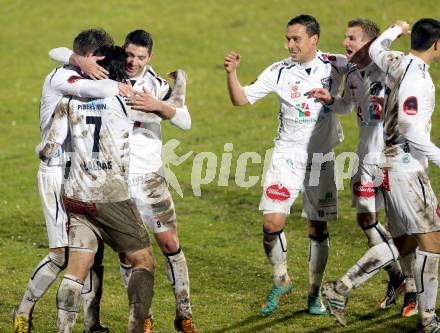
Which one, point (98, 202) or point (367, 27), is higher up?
point (367, 27)

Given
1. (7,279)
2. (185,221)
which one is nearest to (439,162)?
(7,279)

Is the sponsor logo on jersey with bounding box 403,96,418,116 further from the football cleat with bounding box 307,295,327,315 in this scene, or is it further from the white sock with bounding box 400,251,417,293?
the football cleat with bounding box 307,295,327,315

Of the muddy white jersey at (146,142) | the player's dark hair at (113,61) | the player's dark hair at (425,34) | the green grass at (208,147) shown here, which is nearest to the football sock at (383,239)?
the green grass at (208,147)

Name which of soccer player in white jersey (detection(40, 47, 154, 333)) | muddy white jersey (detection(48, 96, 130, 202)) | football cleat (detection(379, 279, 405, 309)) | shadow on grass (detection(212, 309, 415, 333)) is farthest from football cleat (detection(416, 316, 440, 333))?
muddy white jersey (detection(48, 96, 130, 202))

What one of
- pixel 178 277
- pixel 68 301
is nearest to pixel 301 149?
pixel 178 277

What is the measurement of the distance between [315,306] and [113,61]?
4119mm

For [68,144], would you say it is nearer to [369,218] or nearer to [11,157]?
[369,218]

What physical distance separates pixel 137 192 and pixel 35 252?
4361mm

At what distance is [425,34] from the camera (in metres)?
9.95

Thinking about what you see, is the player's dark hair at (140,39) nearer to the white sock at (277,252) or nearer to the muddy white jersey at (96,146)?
the muddy white jersey at (96,146)

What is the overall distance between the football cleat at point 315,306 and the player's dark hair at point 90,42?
165 inches

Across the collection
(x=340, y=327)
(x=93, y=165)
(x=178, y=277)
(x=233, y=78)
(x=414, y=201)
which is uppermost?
(x=233, y=78)

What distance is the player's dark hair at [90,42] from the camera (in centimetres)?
966

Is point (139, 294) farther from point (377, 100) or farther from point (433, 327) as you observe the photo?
point (377, 100)
